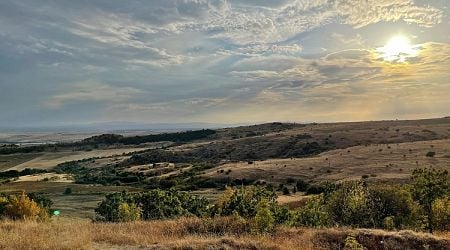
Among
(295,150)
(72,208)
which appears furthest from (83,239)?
(295,150)

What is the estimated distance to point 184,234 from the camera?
1842 centimetres

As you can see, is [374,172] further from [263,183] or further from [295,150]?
[295,150]

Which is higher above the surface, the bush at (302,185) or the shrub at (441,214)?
the shrub at (441,214)

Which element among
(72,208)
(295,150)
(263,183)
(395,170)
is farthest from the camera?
(295,150)

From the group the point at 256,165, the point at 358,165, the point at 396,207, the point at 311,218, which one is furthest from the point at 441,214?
the point at 256,165

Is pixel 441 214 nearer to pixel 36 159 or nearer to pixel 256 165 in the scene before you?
pixel 256 165

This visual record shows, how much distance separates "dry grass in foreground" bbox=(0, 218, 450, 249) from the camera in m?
14.2

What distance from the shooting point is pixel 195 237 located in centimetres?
1692

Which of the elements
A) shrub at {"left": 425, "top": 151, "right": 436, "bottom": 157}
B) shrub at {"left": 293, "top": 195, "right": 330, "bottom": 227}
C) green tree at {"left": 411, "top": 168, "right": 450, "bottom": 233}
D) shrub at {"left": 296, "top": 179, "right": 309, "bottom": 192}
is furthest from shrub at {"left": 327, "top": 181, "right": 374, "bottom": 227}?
shrub at {"left": 425, "top": 151, "right": 436, "bottom": 157}

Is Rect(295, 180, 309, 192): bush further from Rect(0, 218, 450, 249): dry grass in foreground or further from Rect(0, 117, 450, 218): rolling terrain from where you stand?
Rect(0, 218, 450, 249): dry grass in foreground

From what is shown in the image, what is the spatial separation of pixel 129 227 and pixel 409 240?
37.7 ft

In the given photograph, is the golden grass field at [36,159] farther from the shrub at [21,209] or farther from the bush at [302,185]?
the shrub at [21,209]

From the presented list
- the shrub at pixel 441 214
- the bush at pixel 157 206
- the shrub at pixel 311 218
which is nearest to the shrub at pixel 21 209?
the bush at pixel 157 206

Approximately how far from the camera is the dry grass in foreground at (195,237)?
14234 mm
